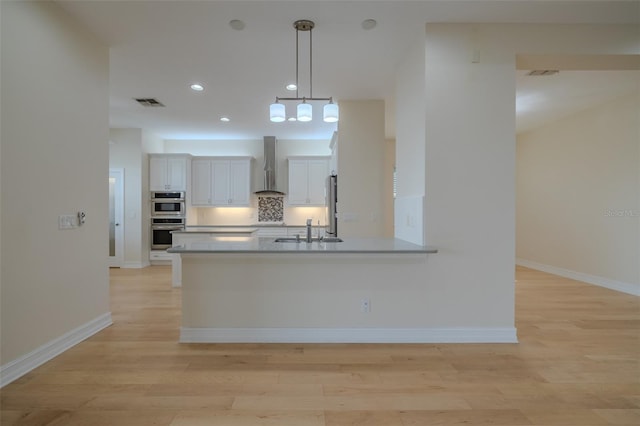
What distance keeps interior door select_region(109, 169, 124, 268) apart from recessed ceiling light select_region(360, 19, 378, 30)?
5852 millimetres

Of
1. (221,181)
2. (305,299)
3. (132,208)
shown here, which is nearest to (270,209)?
(221,181)

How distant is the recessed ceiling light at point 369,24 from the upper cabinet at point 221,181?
4.77 metres

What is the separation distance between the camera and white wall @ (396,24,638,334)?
2.89 m

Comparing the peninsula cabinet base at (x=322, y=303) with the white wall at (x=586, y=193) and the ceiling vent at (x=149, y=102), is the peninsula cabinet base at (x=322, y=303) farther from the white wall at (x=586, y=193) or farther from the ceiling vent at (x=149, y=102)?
the white wall at (x=586, y=193)

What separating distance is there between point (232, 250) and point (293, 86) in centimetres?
252

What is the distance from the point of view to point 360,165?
485 cm

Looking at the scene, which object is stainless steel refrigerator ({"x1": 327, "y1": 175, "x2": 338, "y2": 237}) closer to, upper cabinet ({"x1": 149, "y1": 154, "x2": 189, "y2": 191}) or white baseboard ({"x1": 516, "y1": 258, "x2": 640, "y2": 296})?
upper cabinet ({"x1": 149, "y1": 154, "x2": 189, "y2": 191})

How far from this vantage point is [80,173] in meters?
2.97

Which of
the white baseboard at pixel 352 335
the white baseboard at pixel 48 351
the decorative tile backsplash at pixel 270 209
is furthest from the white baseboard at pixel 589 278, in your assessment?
the white baseboard at pixel 48 351

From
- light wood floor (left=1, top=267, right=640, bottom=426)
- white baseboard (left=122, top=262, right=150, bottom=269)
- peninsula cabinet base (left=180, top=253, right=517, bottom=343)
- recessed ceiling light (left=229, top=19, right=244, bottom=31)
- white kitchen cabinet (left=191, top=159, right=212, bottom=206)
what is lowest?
light wood floor (left=1, top=267, right=640, bottom=426)

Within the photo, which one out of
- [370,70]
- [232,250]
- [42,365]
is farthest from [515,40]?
[42,365]

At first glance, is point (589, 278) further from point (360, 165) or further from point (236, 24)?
point (236, 24)

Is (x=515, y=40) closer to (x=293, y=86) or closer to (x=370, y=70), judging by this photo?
(x=370, y=70)

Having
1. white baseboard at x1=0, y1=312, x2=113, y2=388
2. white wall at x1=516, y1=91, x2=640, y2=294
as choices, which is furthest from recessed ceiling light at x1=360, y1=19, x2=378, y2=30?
white wall at x1=516, y1=91, x2=640, y2=294
